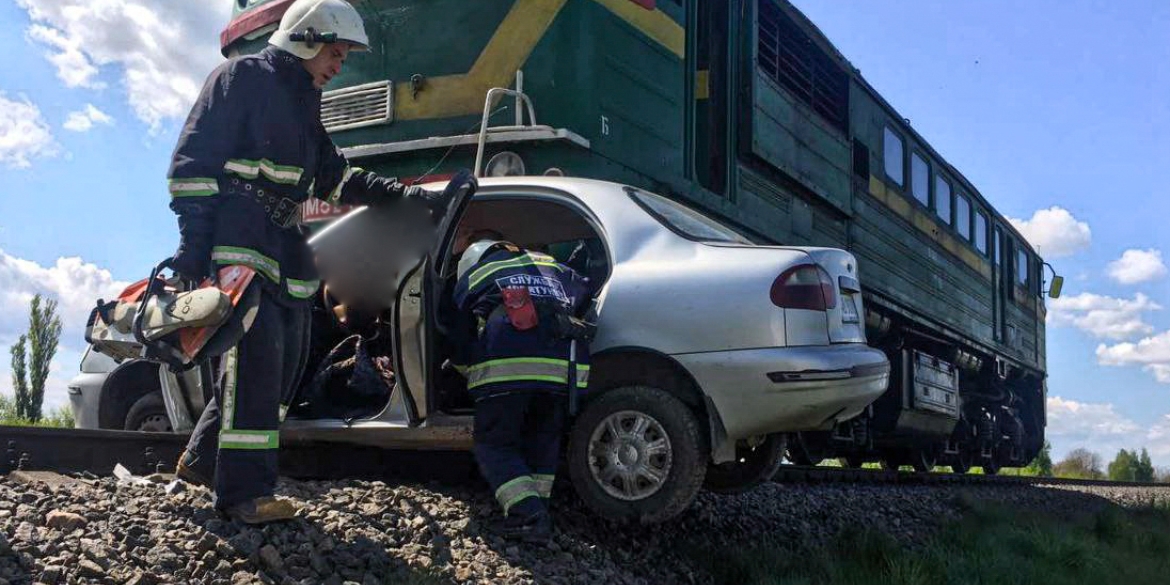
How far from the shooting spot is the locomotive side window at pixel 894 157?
10414 mm

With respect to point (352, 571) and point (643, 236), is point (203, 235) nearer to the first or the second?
point (352, 571)

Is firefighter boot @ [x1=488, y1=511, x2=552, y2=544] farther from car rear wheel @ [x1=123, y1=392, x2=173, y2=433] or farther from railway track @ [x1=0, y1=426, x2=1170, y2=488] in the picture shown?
car rear wheel @ [x1=123, y1=392, x2=173, y2=433]

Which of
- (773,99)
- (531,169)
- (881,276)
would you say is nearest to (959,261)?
(881,276)

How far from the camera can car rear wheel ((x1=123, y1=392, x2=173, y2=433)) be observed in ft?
18.2

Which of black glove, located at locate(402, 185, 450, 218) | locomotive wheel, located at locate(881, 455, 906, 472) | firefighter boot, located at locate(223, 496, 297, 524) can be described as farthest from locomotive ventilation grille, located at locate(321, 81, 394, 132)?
locomotive wheel, located at locate(881, 455, 906, 472)

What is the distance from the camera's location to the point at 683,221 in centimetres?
460

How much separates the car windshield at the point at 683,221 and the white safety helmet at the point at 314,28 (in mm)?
1427

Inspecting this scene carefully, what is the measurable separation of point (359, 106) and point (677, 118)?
1924 mm

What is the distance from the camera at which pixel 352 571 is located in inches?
124

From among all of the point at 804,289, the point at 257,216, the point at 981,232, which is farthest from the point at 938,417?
the point at 257,216

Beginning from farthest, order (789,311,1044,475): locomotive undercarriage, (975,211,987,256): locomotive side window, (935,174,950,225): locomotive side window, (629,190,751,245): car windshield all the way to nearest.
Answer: (975,211,987,256): locomotive side window
(935,174,950,225): locomotive side window
(789,311,1044,475): locomotive undercarriage
(629,190,751,245): car windshield

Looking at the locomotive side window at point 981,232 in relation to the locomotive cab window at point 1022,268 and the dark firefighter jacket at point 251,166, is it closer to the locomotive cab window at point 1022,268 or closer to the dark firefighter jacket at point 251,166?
the locomotive cab window at point 1022,268

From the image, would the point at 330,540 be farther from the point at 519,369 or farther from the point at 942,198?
the point at 942,198

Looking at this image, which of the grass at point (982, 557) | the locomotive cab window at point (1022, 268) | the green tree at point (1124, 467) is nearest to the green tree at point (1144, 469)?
the green tree at point (1124, 467)
